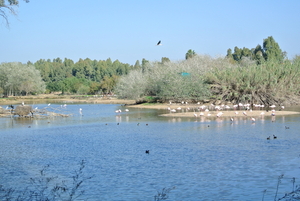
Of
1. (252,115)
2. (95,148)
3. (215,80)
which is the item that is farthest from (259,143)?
(215,80)

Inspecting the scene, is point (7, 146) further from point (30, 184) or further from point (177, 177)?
point (177, 177)

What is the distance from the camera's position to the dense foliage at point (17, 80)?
93.2m

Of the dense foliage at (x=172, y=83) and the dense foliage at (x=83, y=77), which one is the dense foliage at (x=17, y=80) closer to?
the dense foliage at (x=83, y=77)

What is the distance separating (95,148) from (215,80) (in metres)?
31.3

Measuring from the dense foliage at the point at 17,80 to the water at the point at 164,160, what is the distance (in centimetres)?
6898

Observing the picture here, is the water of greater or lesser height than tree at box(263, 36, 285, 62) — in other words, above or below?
below

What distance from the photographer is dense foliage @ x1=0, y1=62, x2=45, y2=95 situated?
93188 millimetres

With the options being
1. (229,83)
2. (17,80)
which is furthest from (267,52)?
(17,80)

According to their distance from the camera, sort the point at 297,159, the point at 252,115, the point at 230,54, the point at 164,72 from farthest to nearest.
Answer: the point at 230,54, the point at 164,72, the point at 252,115, the point at 297,159

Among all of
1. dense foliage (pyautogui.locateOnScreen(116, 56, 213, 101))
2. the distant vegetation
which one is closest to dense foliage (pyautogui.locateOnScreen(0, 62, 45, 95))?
the distant vegetation

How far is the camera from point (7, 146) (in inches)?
841

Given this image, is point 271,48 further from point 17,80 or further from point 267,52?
point 17,80

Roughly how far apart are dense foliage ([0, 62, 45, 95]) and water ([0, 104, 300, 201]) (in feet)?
226

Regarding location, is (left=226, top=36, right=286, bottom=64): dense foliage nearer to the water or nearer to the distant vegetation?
the distant vegetation
